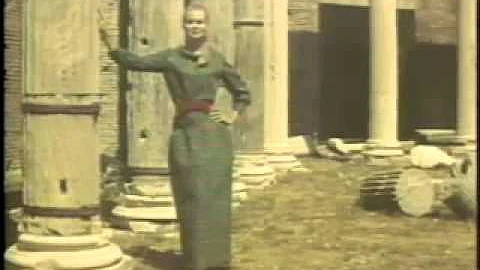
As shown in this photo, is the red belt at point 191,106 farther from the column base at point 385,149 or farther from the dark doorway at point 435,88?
the dark doorway at point 435,88

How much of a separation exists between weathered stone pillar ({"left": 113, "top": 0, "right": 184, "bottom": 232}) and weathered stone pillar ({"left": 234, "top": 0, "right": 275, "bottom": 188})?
0.50 m

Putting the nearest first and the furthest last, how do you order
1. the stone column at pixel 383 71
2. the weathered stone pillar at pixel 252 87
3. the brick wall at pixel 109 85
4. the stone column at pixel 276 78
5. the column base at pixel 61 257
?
the column base at pixel 61 257 → the brick wall at pixel 109 85 → the weathered stone pillar at pixel 252 87 → the stone column at pixel 383 71 → the stone column at pixel 276 78

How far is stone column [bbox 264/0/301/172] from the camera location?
29.2 feet

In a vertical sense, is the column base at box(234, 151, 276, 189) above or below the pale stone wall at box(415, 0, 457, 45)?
below

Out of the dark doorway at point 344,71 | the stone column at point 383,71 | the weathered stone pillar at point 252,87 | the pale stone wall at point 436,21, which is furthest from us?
the dark doorway at point 344,71

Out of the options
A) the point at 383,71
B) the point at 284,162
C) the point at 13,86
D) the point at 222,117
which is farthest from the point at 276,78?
the point at 13,86

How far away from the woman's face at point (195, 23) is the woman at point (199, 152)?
0.02 metres

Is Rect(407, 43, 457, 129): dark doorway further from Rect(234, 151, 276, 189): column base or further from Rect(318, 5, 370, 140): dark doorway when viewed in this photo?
Rect(318, 5, 370, 140): dark doorway

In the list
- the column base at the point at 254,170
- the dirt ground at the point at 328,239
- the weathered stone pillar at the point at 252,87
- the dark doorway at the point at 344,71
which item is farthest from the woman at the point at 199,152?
the dark doorway at the point at 344,71

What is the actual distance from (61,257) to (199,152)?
0.87m

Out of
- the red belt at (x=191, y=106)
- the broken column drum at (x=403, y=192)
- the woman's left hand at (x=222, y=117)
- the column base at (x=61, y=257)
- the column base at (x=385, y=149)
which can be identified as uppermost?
the red belt at (x=191, y=106)

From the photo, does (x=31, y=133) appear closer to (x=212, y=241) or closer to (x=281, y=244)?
(x=212, y=241)

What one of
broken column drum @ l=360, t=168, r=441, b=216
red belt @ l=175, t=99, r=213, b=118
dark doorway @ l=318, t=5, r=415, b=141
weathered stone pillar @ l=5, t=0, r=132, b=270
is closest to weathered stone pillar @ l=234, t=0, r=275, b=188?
dark doorway @ l=318, t=5, r=415, b=141

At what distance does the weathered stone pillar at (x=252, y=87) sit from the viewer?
6.88 meters
